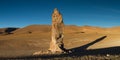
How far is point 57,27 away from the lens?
43.8 m

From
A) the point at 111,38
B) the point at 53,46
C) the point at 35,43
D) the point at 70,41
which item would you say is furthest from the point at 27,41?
the point at 53,46

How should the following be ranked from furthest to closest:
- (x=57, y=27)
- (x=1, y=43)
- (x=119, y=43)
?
1. (x=1, y=43)
2. (x=119, y=43)
3. (x=57, y=27)

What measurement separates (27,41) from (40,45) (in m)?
4.06

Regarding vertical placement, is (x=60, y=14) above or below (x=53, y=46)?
above

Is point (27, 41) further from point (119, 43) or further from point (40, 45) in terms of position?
point (119, 43)

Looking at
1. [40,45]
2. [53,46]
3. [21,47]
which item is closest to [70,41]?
[40,45]

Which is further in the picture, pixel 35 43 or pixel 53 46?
pixel 35 43

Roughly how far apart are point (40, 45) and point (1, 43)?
7319 millimetres

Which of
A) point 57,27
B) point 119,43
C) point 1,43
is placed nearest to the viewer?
point 57,27

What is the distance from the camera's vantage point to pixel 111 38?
6347 centimetres

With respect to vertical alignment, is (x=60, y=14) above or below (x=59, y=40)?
above

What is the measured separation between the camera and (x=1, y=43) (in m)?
60.8

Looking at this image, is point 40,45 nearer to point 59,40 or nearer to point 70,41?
point 70,41

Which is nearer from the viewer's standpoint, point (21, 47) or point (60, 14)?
point (60, 14)
